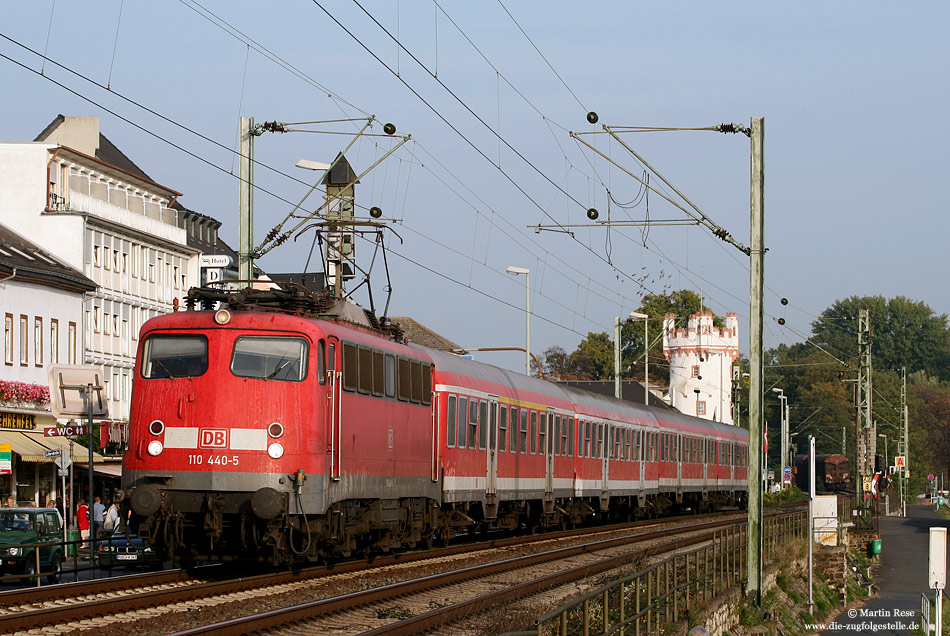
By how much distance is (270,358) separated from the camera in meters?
18.6

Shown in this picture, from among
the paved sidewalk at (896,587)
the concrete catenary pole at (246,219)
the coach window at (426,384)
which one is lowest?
the paved sidewalk at (896,587)

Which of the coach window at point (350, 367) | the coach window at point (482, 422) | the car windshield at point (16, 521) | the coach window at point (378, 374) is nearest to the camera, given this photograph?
the coach window at point (350, 367)

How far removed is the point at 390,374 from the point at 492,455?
710 centimetres

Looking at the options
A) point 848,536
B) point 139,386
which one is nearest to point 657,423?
point 848,536

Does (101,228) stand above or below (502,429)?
above

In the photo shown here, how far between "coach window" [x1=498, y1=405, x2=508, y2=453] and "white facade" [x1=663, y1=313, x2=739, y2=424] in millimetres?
93256

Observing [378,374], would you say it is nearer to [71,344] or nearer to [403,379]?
[403,379]

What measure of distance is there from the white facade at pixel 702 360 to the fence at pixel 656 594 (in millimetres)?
97877

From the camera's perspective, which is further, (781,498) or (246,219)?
(781,498)

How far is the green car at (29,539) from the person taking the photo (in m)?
22.9

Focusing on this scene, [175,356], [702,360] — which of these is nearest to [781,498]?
[702,360]

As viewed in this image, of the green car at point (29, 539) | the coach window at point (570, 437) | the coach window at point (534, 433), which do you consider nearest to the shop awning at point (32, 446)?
the coach window at point (570, 437)

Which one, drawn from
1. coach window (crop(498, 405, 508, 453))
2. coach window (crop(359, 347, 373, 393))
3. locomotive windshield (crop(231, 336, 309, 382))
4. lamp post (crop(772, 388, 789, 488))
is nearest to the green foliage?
lamp post (crop(772, 388, 789, 488))

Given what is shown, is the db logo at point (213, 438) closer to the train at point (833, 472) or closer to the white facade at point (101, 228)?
the white facade at point (101, 228)
